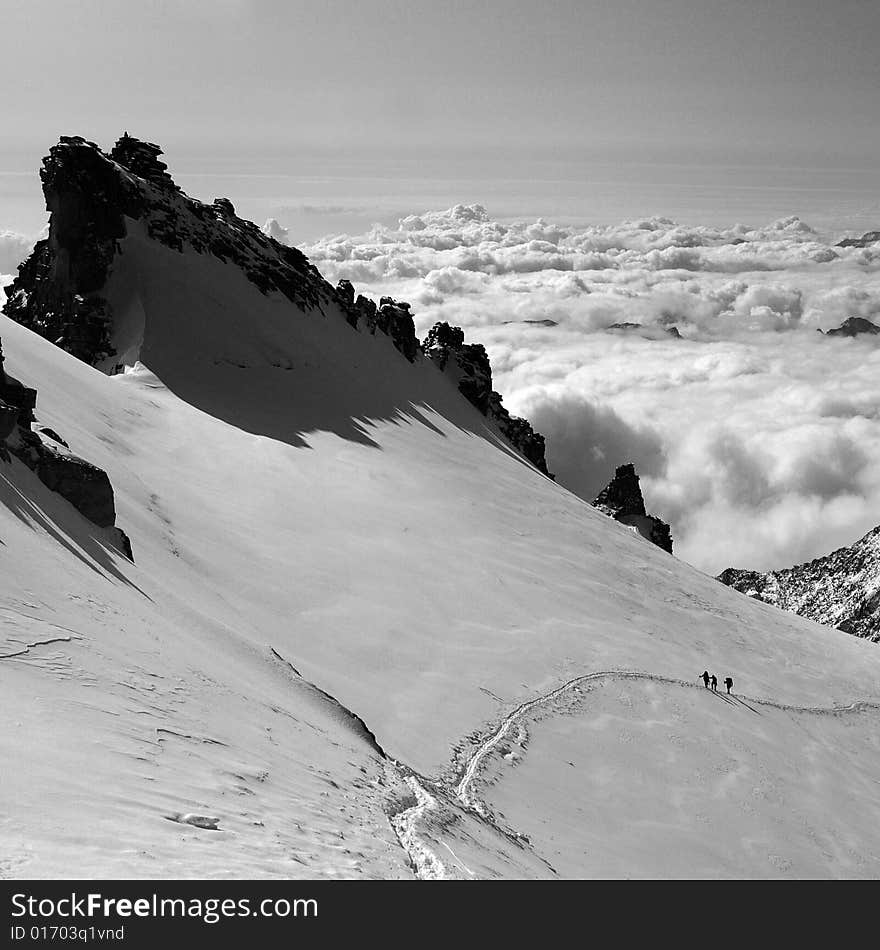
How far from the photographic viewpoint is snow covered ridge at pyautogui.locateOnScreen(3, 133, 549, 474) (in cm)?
7431

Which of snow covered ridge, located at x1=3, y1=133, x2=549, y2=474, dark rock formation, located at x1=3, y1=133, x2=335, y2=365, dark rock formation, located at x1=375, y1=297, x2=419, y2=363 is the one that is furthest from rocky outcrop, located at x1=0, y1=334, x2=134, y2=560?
dark rock formation, located at x1=375, y1=297, x2=419, y2=363

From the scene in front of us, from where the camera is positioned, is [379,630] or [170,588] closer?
[170,588]

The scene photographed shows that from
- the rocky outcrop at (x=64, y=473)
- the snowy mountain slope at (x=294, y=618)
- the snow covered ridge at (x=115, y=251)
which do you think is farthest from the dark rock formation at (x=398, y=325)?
the rocky outcrop at (x=64, y=473)

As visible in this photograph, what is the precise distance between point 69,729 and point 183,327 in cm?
6643

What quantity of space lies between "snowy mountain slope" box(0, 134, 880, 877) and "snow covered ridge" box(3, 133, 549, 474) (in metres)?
1.73

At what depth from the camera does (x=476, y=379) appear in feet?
352

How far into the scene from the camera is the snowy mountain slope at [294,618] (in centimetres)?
1513

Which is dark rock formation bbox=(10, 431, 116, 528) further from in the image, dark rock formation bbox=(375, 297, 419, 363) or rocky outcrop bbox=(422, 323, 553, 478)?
rocky outcrop bbox=(422, 323, 553, 478)

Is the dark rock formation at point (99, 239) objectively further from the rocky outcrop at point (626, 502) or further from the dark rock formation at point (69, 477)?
the rocky outcrop at point (626, 502)

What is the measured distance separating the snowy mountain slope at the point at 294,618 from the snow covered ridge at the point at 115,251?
1.73 metres

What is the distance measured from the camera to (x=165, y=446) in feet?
172

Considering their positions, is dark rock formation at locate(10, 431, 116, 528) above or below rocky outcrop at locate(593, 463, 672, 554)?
below
